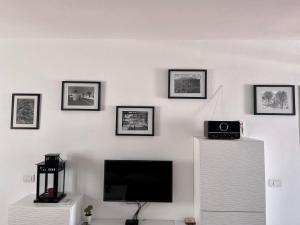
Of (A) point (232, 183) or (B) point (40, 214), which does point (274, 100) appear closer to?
(A) point (232, 183)

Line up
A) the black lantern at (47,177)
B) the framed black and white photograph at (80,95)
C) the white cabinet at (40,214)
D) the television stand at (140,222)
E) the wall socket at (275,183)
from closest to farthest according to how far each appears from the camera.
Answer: the white cabinet at (40,214)
the black lantern at (47,177)
the television stand at (140,222)
the wall socket at (275,183)
the framed black and white photograph at (80,95)

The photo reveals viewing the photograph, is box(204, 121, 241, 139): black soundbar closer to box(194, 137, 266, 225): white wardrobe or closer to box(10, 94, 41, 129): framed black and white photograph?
box(194, 137, 266, 225): white wardrobe

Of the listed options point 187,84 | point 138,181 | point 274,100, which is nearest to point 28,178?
point 138,181

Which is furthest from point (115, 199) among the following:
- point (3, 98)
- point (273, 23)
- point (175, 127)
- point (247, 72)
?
point (273, 23)

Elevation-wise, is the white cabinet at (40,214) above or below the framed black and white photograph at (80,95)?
below

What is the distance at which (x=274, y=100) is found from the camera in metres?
2.66

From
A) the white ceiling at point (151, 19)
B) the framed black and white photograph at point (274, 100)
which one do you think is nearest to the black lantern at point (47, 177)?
the white ceiling at point (151, 19)

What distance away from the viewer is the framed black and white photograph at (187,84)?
2.70m

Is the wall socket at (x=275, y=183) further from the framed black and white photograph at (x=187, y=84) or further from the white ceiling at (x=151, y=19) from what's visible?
the white ceiling at (x=151, y=19)

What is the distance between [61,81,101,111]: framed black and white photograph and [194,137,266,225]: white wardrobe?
4.48 feet

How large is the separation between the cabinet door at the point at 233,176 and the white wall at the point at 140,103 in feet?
1.66

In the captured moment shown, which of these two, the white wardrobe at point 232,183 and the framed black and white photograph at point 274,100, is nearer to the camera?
the white wardrobe at point 232,183

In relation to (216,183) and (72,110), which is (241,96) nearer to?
(216,183)

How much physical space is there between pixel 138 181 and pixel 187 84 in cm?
125
